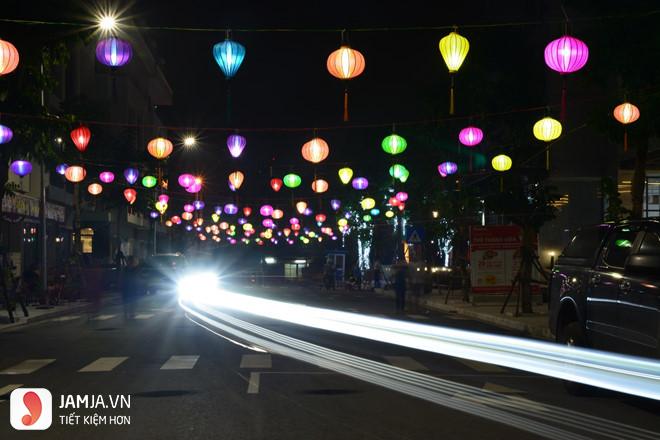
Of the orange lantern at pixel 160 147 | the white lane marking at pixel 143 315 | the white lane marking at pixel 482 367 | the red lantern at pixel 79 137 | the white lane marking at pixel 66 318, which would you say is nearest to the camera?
the white lane marking at pixel 482 367

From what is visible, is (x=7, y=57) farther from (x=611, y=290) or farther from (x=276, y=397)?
(x=611, y=290)

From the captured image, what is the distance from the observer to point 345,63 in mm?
19922

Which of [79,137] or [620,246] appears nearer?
[620,246]

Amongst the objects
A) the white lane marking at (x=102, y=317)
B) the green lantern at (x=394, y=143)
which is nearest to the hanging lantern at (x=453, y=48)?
the green lantern at (x=394, y=143)

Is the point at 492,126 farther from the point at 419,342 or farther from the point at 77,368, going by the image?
the point at 77,368

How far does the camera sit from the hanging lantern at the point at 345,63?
65.2ft

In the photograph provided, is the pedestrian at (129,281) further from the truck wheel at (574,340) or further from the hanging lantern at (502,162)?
the truck wheel at (574,340)

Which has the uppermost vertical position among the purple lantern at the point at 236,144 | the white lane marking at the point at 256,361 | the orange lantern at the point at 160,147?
the orange lantern at the point at 160,147

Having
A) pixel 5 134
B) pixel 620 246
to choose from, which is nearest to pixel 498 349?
pixel 620 246

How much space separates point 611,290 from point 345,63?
10423 mm

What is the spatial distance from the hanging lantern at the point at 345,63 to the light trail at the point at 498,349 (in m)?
5.97

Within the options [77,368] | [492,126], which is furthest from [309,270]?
[77,368]

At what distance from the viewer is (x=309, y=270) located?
86.6 metres

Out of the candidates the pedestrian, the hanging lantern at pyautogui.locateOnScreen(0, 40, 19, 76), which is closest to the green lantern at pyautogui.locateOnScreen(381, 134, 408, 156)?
the pedestrian
